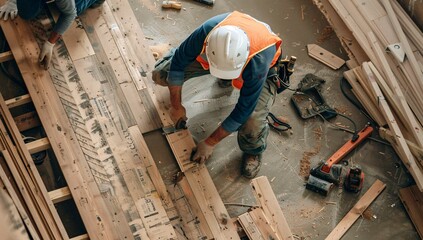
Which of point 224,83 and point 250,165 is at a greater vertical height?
point 224,83

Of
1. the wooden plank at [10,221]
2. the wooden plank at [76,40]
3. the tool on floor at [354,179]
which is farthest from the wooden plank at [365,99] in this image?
the wooden plank at [10,221]


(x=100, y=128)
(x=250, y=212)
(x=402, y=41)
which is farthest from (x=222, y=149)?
(x=402, y=41)

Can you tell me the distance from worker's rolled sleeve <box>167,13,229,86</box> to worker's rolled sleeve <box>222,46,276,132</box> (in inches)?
15.2

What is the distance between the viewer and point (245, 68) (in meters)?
4.43

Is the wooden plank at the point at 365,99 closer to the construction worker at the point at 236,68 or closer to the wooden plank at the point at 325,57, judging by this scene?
the wooden plank at the point at 325,57

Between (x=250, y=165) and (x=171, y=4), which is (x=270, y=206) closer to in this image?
(x=250, y=165)

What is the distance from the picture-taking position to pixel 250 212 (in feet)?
16.0

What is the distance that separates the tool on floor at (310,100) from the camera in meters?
5.53

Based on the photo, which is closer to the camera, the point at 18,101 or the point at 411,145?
the point at 18,101

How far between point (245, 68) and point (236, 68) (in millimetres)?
164

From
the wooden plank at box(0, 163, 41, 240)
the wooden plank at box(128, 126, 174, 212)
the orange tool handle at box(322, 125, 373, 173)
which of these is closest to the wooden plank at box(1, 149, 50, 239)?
the wooden plank at box(0, 163, 41, 240)

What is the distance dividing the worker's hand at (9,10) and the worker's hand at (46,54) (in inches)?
18.6

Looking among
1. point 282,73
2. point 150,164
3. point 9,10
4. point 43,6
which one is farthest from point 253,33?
point 9,10

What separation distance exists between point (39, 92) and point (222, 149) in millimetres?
1567
